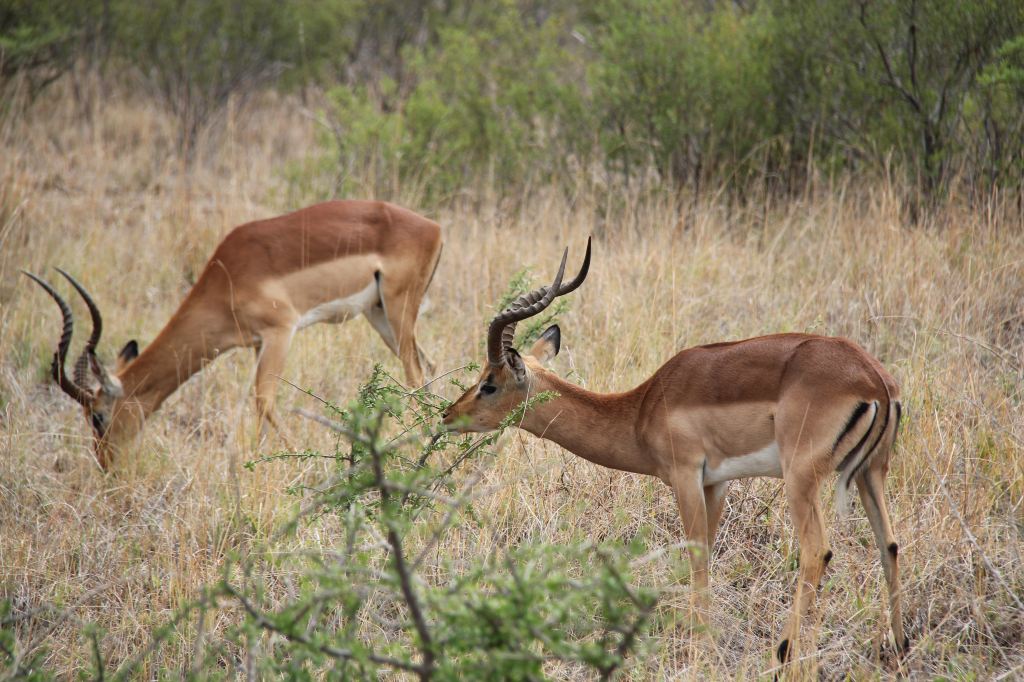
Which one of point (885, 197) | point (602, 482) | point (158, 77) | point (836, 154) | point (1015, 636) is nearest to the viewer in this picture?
point (1015, 636)

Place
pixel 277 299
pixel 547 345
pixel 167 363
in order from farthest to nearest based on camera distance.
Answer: pixel 277 299 < pixel 167 363 < pixel 547 345

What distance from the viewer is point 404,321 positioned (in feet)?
19.7

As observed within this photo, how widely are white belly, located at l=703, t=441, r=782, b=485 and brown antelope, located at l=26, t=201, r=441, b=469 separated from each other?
2.48 m

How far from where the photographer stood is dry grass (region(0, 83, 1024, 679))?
3701 mm

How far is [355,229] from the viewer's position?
606 cm

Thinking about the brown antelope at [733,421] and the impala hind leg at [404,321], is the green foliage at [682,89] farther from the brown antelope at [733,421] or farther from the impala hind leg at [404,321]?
the brown antelope at [733,421]

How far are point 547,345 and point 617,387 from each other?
741mm

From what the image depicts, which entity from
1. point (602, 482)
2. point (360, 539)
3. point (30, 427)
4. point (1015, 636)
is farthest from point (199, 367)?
point (1015, 636)

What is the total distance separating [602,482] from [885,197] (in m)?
3.31

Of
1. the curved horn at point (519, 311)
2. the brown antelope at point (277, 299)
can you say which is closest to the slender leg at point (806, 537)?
the curved horn at point (519, 311)

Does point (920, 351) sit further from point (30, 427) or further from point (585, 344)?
point (30, 427)

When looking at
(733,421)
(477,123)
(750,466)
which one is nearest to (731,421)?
(733,421)

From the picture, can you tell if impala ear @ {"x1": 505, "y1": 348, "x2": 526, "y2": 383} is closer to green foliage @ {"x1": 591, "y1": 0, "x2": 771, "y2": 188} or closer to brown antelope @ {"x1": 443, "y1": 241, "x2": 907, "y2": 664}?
brown antelope @ {"x1": 443, "y1": 241, "x2": 907, "y2": 664}

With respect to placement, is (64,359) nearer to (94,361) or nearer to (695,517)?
(94,361)
